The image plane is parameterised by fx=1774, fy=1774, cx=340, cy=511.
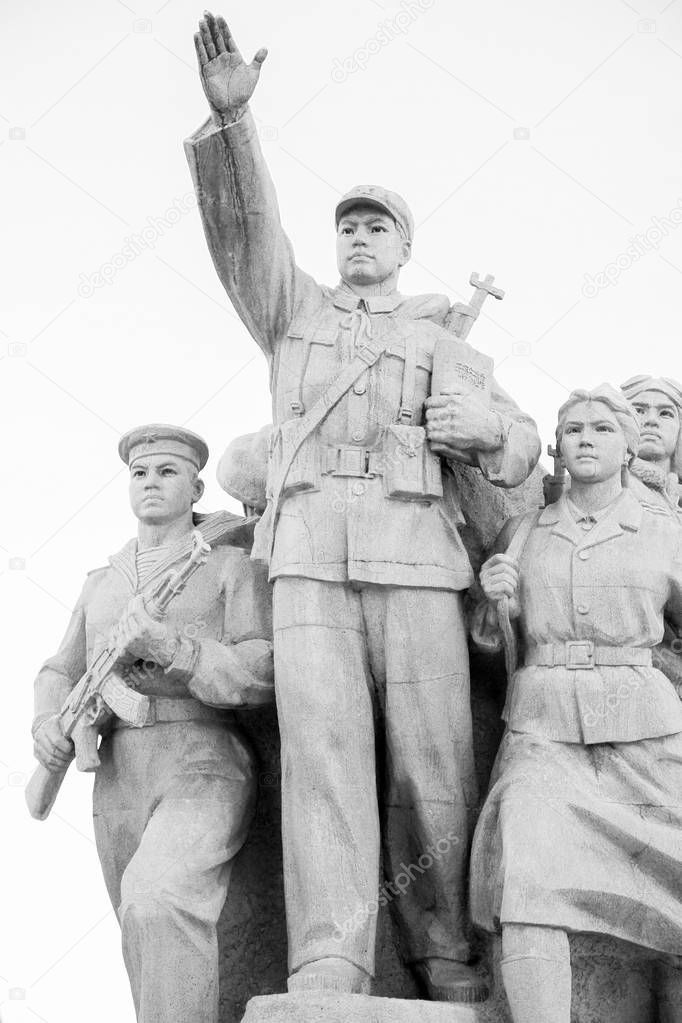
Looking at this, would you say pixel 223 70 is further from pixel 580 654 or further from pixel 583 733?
Answer: pixel 583 733

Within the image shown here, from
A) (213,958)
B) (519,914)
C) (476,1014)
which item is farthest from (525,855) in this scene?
(213,958)

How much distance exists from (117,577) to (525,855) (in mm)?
2538

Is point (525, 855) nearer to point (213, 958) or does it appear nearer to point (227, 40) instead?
point (213, 958)

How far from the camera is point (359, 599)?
786 cm

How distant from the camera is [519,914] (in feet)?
23.6

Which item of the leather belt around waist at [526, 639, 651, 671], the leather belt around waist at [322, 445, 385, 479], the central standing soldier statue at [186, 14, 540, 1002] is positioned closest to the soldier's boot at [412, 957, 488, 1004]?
the central standing soldier statue at [186, 14, 540, 1002]

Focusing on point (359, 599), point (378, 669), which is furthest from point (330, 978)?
point (359, 599)

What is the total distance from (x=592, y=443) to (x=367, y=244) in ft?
4.72

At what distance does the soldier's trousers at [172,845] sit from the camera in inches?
296

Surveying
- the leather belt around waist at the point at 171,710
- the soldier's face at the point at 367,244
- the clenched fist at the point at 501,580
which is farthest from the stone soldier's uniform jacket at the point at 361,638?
the leather belt around waist at the point at 171,710

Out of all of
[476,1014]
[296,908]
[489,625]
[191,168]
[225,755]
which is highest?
[191,168]

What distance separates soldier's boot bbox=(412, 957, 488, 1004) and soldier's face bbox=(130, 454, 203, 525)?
8.05 ft

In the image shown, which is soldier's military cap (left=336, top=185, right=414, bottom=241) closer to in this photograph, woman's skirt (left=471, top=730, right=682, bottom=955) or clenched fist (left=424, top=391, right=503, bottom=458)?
clenched fist (left=424, top=391, right=503, bottom=458)

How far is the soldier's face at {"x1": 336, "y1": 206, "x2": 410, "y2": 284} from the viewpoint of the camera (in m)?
8.45
